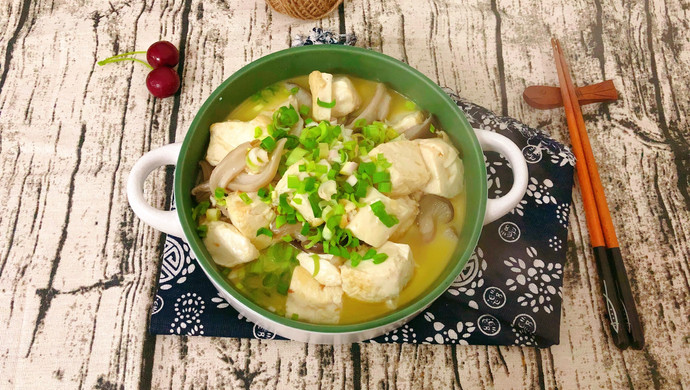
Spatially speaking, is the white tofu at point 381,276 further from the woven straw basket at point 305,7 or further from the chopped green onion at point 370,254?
the woven straw basket at point 305,7

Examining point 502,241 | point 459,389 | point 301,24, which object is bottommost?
point 459,389

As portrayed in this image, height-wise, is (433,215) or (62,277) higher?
(433,215)

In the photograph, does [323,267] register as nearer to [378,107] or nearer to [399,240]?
[399,240]

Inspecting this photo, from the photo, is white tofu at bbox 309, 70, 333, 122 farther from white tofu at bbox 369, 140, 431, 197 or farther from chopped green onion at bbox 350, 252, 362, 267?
chopped green onion at bbox 350, 252, 362, 267

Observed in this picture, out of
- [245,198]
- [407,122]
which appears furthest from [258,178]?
[407,122]

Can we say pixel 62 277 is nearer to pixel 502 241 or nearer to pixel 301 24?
pixel 301 24

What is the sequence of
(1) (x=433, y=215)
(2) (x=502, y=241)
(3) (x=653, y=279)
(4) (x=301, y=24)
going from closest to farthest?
1. (1) (x=433, y=215)
2. (2) (x=502, y=241)
3. (3) (x=653, y=279)
4. (4) (x=301, y=24)

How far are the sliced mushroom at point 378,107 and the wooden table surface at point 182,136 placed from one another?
0.50m

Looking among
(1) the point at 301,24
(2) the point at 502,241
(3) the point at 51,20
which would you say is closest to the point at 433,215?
(2) the point at 502,241

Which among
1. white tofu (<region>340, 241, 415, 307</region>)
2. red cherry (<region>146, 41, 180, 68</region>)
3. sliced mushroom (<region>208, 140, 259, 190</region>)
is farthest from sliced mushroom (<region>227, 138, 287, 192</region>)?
red cherry (<region>146, 41, 180, 68</region>)

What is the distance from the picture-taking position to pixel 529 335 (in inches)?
63.2

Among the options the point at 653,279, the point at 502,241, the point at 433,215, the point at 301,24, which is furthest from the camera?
the point at 301,24

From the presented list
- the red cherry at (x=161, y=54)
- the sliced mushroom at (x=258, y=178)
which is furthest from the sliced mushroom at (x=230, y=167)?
the red cherry at (x=161, y=54)

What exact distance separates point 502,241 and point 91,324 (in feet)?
4.51
